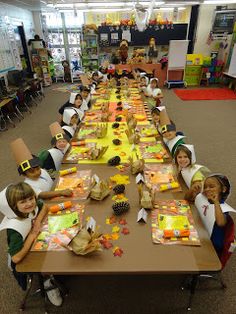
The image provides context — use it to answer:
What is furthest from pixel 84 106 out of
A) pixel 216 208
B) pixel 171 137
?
pixel 216 208

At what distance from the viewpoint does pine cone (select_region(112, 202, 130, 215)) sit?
1.43 m

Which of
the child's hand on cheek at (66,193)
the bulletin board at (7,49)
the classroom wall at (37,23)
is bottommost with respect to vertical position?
the child's hand on cheek at (66,193)

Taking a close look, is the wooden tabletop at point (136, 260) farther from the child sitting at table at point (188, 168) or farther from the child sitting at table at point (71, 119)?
the child sitting at table at point (71, 119)

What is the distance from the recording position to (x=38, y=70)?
28.1ft

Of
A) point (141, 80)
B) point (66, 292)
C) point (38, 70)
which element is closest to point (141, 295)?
point (66, 292)

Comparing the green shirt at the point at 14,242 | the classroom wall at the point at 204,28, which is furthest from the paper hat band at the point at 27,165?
the classroom wall at the point at 204,28

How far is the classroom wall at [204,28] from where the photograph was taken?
7945mm

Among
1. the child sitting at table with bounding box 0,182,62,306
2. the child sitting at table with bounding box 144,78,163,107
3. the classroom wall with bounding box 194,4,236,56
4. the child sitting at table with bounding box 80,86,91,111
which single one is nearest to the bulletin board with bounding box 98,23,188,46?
the classroom wall with bounding box 194,4,236,56

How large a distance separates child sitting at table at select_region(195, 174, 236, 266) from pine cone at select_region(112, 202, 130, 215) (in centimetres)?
46

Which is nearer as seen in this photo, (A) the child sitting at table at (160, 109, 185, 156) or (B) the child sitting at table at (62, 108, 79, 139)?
(A) the child sitting at table at (160, 109, 185, 156)

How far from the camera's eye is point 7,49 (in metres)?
6.47

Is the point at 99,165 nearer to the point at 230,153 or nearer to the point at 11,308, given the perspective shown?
the point at 11,308

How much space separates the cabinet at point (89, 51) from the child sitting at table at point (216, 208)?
851cm

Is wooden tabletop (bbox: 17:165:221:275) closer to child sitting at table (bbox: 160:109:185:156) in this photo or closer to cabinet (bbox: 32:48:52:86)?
child sitting at table (bbox: 160:109:185:156)
